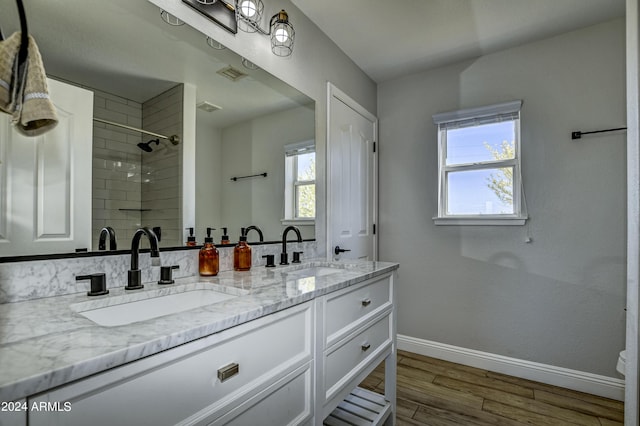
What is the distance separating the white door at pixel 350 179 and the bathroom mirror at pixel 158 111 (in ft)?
1.96

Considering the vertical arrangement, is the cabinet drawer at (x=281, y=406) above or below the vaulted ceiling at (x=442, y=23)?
below

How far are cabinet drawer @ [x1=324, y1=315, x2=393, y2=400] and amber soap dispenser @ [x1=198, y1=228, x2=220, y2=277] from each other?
23.5 inches

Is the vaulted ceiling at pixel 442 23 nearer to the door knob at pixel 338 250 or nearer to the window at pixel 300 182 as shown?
the window at pixel 300 182

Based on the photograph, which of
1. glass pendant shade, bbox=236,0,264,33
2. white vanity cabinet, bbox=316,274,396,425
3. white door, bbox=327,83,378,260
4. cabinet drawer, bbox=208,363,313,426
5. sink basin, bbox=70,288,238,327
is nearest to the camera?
cabinet drawer, bbox=208,363,313,426

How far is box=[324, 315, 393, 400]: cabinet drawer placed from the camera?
1259mm

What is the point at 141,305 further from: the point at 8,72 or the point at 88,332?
the point at 8,72

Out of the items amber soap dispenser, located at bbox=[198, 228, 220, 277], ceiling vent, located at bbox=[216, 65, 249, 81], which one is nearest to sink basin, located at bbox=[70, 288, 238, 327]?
amber soap dispenser, located at bbox=[198, 228, 220, 277]

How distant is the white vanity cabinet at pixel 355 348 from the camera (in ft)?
4.00

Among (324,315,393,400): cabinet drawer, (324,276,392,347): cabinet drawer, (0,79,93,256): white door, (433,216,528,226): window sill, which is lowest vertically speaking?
(324,315,393,400): cabinet drawer

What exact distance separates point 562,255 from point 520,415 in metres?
1.11

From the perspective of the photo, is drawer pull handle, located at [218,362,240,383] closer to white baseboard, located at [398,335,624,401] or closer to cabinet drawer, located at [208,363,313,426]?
cabinet drawer, located at [208,363,313,426]

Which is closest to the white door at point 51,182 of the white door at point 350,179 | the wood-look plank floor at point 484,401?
the white door at point 350,179

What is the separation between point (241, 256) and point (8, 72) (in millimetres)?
1065

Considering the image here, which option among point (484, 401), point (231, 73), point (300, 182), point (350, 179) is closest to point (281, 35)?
point (231, 73)
